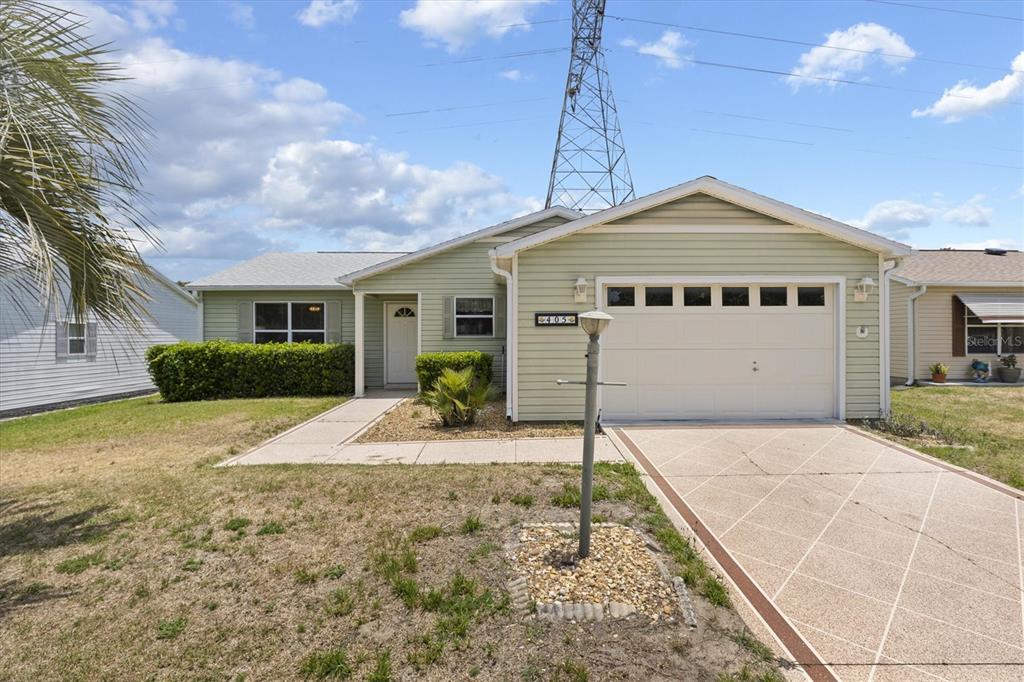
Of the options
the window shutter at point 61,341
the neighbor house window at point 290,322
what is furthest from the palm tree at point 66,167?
the window shutter at point 61,341

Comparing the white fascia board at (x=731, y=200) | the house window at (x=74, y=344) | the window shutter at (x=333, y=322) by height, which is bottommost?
the house window at (x=74, y=344)

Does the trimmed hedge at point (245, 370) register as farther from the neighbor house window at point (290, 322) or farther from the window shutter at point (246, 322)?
the neighbor house window at point (290, 322)

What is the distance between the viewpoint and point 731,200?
8.05 metres

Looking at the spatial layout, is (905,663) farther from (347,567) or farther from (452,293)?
(452,293)

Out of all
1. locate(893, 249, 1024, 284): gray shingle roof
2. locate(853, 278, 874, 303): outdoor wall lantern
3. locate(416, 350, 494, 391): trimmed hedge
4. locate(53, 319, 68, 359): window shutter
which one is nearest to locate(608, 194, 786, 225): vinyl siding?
locate(853, 278, 874, 303): outdoor wall lantern

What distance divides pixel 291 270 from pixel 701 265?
11.9m

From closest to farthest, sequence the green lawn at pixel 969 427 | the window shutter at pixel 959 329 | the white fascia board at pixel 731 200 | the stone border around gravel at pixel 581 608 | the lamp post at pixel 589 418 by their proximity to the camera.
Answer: the stone border around gravel at pixel 581 608 < the lamp post at pixel 589 418 < the green lawn at pixel 969 427 < the white fascia board at pixel 731 200 < the window shutter at pixel 959 329

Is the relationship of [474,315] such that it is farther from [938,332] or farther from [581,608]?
[938,332]

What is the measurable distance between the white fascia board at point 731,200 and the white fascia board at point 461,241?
4192 millimetres

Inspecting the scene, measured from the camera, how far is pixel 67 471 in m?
6.02

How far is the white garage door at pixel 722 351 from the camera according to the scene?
822 cm

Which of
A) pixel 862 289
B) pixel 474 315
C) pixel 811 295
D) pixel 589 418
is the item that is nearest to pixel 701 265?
pixel 811 295

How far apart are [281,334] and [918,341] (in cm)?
1805

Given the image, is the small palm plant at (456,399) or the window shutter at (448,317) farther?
the window shutter at (448,317)
